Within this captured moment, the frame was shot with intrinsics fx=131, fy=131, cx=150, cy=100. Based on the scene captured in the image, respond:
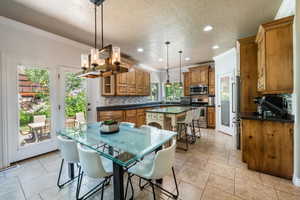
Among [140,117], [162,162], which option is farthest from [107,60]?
[140,117]

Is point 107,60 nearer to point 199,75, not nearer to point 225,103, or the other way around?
point 225,103

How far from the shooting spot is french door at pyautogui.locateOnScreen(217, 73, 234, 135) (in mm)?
4352

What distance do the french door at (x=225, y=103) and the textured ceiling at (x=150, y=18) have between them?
1.49 m

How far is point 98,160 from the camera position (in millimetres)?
1340

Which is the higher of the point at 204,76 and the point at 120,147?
the point at 204,76

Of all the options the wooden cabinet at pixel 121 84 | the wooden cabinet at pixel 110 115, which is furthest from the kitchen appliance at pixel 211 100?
the wooden cabinet at pixel 110 115

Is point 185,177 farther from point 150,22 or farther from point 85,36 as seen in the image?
point 85,36

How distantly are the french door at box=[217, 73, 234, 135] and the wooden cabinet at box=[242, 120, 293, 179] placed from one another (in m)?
2.14

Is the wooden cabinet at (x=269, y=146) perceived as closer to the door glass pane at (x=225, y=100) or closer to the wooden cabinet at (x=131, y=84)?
the door glass pane at (x=225, y=100)

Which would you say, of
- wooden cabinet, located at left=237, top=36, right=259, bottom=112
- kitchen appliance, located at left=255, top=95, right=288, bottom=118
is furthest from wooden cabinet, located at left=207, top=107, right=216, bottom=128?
kitchen appliance, located at left=255, top=95, right=288, bottom=118

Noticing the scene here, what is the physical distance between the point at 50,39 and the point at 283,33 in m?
4.55

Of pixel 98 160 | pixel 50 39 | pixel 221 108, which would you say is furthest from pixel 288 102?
pixel 50 39

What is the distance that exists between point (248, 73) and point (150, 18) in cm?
241

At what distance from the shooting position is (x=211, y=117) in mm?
5348
